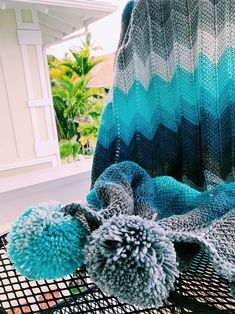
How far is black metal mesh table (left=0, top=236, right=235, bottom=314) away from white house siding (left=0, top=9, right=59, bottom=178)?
223 cm

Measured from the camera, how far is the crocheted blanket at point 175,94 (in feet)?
1.45

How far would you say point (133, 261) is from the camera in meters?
0.24

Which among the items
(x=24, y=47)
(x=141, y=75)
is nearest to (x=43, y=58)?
(x=24, y=47)

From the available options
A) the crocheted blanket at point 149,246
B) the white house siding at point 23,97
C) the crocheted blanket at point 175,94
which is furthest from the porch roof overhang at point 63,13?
the crocheted blanket at point 149,246

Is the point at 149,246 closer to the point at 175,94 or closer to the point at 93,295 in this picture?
the point at 93,295

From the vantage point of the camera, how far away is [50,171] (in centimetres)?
93

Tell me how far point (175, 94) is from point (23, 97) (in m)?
2.35

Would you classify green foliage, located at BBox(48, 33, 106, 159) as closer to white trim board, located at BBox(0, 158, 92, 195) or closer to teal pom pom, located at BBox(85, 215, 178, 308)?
white trim board, located at BBox(0, 158, 92, 195)

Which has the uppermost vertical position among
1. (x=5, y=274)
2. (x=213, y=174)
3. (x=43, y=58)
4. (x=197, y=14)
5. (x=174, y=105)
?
(x=43, y=58)

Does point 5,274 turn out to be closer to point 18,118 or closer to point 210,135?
point 210,135

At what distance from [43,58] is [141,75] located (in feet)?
8.27

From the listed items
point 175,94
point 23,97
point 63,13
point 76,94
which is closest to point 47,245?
point 175,94

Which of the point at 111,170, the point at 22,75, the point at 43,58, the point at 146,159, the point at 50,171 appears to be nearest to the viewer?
the point at 111,170

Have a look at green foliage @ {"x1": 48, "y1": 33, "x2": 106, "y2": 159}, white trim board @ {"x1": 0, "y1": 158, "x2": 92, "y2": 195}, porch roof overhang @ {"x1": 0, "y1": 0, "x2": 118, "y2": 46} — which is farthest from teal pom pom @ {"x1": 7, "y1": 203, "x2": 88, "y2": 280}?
green foliage @ {"x1": 48, "y1": 33, "x2": 106, "y2": 159}
